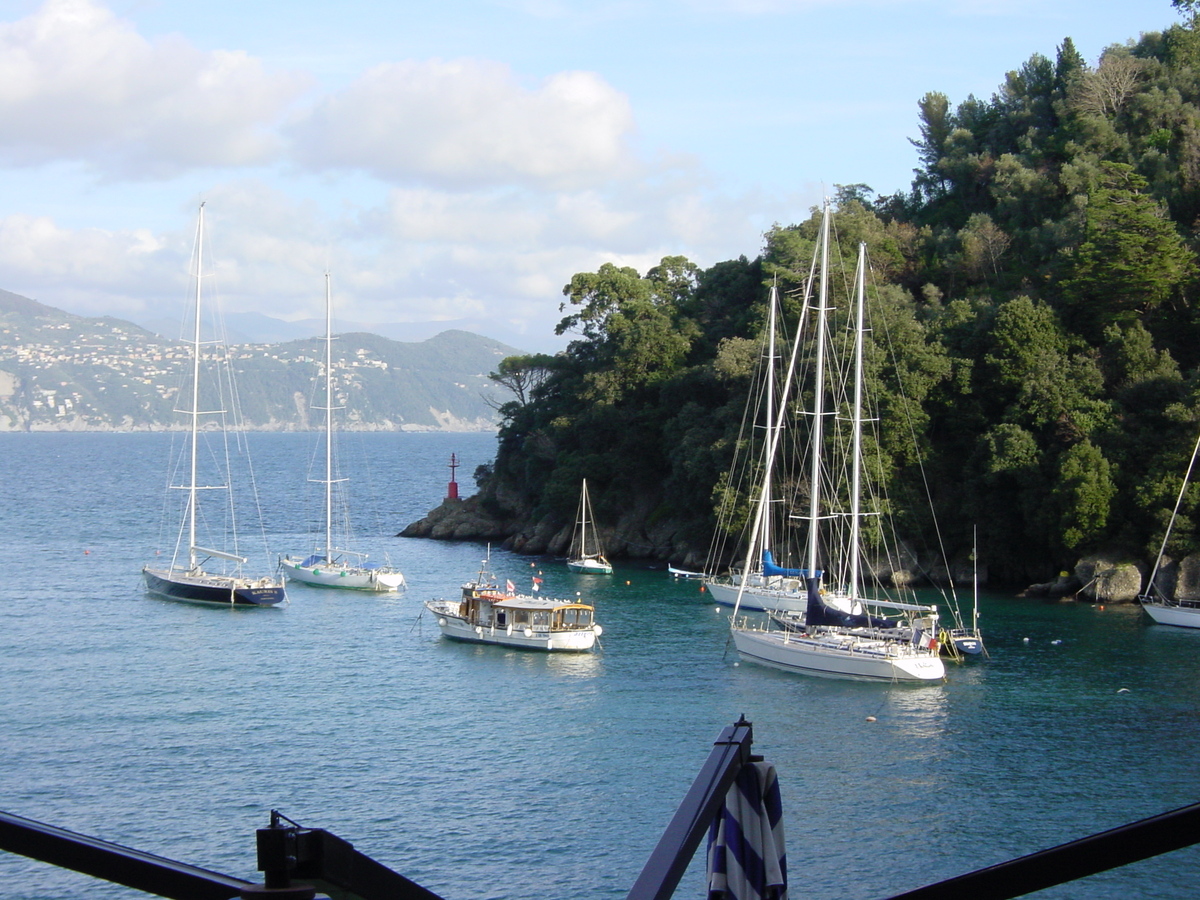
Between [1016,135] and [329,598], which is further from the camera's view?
[1016,135]

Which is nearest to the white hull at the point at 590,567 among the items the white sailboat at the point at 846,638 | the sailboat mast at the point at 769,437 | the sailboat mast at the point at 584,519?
the sailboat mast at the point at 584,519

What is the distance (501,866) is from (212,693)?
16.0 m

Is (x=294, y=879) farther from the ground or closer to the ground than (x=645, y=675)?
farther from the ground

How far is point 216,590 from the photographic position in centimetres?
4781

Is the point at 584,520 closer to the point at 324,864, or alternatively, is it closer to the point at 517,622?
the point at 517,622

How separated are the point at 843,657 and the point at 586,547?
31258 millimetres

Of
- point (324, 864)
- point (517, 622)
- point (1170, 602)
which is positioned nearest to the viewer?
point (324, 864)

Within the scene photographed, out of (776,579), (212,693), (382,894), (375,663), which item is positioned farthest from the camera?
(776,579)

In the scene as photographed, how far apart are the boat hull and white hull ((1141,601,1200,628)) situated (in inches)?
1320

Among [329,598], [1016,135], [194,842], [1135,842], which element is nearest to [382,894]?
[1135,842]

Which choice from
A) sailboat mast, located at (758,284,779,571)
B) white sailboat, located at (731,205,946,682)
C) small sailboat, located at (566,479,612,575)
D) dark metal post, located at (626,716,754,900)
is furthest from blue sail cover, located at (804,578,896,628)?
dark metal post, located at (626,716,754,900)

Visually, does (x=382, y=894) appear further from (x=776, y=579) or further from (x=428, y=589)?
(x=428, y=589)

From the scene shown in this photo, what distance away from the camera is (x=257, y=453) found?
198750 mm

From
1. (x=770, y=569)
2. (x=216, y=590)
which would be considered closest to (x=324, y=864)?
(x=770, y=569)
